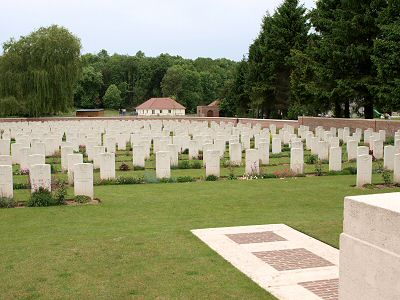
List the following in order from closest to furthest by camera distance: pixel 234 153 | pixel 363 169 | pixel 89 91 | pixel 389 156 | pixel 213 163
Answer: pixel 363 169, pixel 213 163, pixel 389 156, pixel 234 153, pixel 89 91

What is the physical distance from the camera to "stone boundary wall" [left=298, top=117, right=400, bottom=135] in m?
27.7

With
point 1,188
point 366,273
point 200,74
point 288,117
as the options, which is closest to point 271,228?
point 366,273

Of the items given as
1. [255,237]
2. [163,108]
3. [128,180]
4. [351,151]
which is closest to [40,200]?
[128,180]

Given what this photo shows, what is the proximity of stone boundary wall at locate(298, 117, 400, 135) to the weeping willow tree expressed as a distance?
20590 millimetres

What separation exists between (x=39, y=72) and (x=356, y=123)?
26.0 meters

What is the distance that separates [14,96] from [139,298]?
134ft

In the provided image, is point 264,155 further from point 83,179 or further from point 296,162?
point 83,179

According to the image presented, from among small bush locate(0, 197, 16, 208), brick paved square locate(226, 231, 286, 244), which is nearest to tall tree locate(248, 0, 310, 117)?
small bush locate(0, 197, 16, 208)

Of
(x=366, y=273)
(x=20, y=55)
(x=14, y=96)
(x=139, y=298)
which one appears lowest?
(x=139, y=298)

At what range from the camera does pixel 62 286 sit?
5.95 metres

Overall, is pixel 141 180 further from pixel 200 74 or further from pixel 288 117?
Result: pixel 200 74

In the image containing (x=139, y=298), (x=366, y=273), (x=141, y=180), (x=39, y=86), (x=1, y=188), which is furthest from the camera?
(x=39, y=86)

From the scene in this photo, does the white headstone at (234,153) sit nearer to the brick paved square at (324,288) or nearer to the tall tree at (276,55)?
the brick paved square at (324,288)

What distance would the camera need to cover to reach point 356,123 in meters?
30.0
